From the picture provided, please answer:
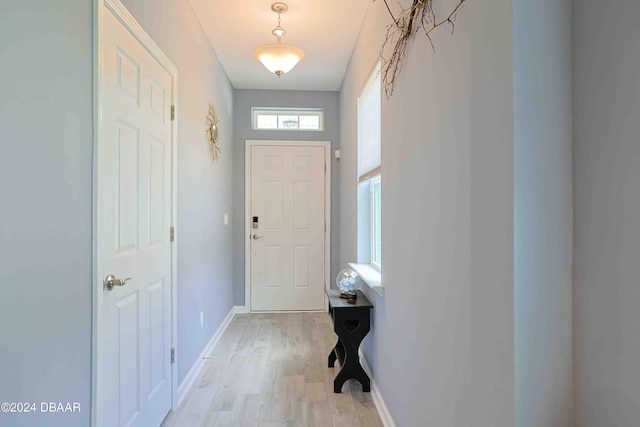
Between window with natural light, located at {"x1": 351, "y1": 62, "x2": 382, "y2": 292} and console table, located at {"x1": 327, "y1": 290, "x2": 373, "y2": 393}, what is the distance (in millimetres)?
221

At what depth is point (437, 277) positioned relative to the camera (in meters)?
1.19

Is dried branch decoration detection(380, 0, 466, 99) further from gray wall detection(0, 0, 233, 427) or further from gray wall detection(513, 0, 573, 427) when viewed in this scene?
gray wall detection(0, 0, 233, 427)

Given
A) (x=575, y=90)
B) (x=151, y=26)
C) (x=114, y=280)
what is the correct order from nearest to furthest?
(x=575, y=90) < (x=114, y=280) < (x=151, y=26)

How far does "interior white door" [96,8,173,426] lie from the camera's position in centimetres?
131

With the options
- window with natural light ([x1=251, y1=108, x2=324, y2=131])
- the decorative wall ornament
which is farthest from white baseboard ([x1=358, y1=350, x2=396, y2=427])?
window with natural light ([x1=251, y1=108, x2=324, y2=131])

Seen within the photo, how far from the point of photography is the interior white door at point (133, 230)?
1307 mm

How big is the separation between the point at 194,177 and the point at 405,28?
1748 mm

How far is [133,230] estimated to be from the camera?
60.9 inches

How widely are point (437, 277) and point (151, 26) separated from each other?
1.89 metres

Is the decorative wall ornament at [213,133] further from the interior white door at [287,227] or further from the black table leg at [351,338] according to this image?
the black table leg at [351,338]

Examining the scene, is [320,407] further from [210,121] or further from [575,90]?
[210,121]

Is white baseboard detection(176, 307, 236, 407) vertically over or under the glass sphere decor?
under

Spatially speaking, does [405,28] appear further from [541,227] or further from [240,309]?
[240,309]
